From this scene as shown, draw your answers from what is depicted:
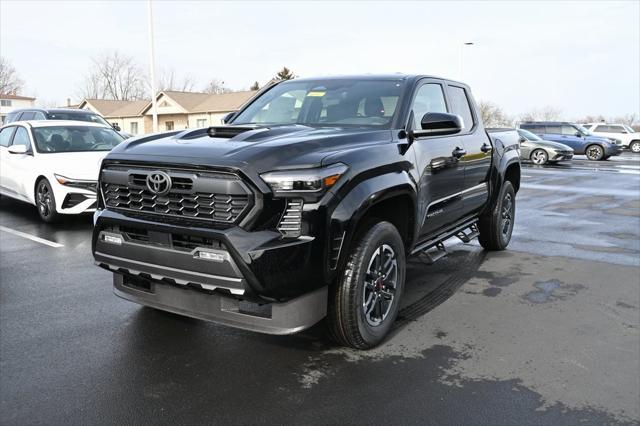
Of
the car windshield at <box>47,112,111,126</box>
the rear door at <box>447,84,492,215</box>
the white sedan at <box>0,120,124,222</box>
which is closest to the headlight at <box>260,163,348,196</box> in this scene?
the rear door at <box>447,84,492,215</box>

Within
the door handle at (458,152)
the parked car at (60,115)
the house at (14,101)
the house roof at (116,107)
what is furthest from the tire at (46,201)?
the house at (14,101)

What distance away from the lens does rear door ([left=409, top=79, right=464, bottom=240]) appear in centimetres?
441

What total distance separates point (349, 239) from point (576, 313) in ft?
7.96

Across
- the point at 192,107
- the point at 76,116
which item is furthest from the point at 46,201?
the point at 192,107

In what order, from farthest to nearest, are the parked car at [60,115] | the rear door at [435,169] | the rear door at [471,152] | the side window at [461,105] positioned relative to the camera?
1. the parked car at [60,115]
2. the side window at [461,105]
3. the rear door at [471,152]
4. the rear door at [435,169]

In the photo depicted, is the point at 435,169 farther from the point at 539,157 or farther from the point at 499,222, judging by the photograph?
the point at 539,157

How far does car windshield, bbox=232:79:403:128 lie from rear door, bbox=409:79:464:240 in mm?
252

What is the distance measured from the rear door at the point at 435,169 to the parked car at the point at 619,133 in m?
32.5

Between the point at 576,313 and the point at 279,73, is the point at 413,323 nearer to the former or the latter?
the point at 576,313

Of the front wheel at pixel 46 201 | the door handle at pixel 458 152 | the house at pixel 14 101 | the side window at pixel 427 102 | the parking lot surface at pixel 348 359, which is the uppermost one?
the house at pixel 14 101

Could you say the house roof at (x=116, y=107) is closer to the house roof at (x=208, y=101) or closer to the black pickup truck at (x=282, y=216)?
the house roof at (x=208, y=101)

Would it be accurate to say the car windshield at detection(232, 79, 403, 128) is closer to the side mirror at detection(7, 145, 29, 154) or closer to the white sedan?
the white sedan

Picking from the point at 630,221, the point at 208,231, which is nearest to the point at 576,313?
the point at 208,231

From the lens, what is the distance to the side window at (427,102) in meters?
4.59
